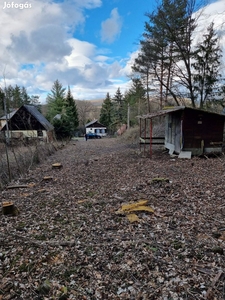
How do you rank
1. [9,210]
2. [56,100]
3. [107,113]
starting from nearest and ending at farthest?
[9,210] < [56,100] < [107,113]

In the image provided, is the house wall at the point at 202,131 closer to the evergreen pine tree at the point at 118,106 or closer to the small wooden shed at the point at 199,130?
the small wooden shed at the point at 199,130

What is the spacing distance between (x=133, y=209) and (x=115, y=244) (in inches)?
52.2

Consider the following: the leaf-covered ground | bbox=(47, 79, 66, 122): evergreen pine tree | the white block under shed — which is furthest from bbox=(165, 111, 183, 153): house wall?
bbox=(47, 79, 66, 122): evergreen pine tree

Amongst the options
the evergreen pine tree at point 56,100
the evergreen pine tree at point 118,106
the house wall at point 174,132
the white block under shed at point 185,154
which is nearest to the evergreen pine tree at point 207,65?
the house wall at point 174,132

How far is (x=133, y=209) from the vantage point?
474 cm

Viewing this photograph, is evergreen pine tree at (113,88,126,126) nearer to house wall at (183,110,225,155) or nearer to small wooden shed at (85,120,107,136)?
small wooden shed at (85,120,107,136)

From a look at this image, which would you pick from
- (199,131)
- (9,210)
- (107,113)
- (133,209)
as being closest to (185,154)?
(199,131)

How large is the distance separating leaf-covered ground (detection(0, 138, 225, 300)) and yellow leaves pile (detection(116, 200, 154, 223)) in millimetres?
90

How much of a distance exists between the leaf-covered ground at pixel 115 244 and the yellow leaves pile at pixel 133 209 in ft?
0.29

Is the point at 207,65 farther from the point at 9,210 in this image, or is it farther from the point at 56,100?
the point at 56,100

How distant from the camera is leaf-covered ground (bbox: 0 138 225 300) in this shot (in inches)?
103

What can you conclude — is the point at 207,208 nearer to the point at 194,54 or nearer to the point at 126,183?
the point at 126,183

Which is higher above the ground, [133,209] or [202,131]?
[202,131]

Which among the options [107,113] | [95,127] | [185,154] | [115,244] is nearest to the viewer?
[115,244]
